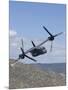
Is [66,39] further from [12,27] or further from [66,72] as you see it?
[12,27]

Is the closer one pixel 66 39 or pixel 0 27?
pixel 0 27

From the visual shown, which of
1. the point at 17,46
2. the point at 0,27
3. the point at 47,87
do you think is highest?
the point at 0,27

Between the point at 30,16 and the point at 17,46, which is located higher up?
the point at 30,16

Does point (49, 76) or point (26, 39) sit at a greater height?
point (26, 39)

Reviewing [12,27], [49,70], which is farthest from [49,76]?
[12,27]

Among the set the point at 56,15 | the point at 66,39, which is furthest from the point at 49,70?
the point at 56,15

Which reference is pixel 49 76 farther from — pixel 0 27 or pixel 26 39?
pixel 0 27
